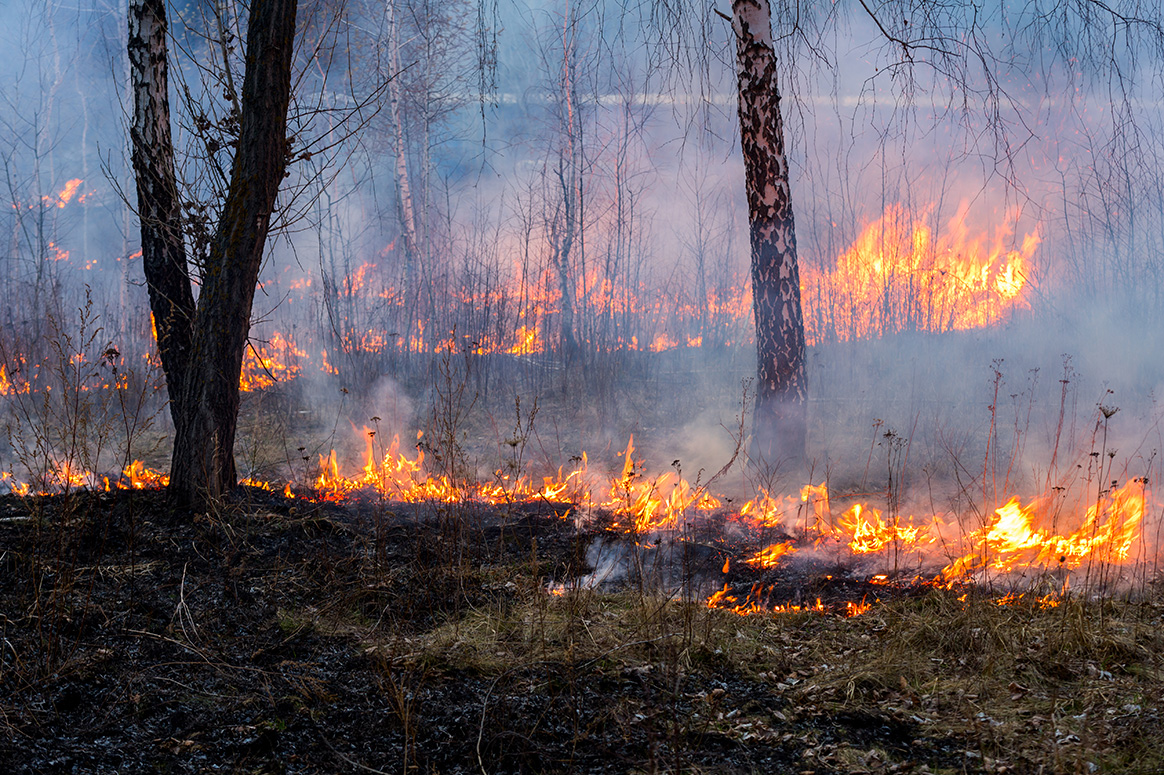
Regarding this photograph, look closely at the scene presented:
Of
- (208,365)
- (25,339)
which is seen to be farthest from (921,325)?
(25,339)

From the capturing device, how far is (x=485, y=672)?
3105 mm

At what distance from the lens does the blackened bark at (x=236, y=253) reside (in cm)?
451

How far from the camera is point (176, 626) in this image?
3223 millimetres

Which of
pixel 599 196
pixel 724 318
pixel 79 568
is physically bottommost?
pixel 79 568

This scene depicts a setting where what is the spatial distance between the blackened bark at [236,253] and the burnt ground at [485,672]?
470 millimetres

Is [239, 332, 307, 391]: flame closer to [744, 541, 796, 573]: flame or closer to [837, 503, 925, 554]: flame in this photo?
[744, 541, 796, 573]: flame

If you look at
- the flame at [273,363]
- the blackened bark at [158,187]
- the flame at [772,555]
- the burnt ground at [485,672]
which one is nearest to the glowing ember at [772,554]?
the flame at [772,555]

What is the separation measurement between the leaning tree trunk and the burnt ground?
2150 mm

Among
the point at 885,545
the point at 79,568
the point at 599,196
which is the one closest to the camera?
the point at 79,568

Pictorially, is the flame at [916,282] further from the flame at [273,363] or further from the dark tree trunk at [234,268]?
the flame at [273,363]

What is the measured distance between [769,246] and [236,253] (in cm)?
420

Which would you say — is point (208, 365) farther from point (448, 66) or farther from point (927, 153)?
point (927, 153)

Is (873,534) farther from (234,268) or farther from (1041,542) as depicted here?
(234,268)

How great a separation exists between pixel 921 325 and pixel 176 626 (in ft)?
34.3
